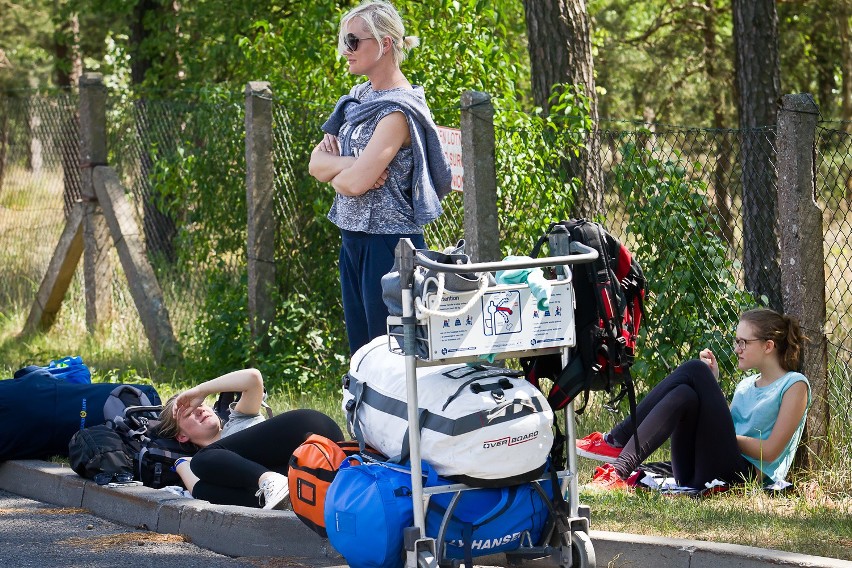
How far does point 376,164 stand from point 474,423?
172 centimetres

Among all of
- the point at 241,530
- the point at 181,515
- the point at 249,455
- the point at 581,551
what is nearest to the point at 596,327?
the point at 581,551

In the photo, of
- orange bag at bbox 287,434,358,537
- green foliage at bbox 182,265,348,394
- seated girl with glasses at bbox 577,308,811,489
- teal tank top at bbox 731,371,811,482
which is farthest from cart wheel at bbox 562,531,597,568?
green foliage at bbox 182,265,348,394

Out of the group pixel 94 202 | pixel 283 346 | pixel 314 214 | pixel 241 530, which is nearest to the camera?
pixel 241 530

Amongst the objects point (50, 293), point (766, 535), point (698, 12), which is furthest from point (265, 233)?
point (698, 12)

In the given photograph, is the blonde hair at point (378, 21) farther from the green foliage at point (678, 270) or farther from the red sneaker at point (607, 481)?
the red sneaker at point (607, 481)

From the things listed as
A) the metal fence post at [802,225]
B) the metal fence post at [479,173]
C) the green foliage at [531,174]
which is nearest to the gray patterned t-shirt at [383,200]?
the metal fence post at [479,173]

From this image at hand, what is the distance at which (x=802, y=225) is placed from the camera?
18.6ft

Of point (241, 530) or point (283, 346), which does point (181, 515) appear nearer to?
point (241, 530)

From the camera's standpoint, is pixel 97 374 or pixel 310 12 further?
pixel 310 12

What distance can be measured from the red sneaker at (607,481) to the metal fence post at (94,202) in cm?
601

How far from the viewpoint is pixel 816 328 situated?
18.7 feet

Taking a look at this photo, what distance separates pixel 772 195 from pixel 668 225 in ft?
11.3

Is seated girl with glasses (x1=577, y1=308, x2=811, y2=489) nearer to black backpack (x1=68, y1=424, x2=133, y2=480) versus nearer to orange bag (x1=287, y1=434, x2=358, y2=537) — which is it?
orange bag (x1=287, y1=434, x2=358, y2=537)

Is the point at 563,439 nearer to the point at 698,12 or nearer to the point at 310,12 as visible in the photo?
the point at 310,12
